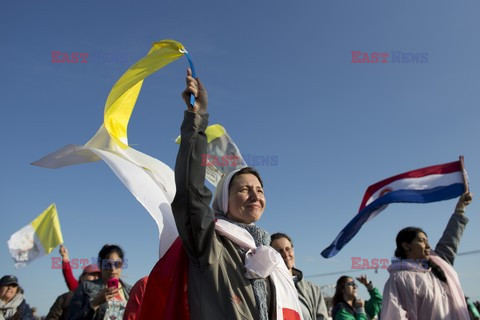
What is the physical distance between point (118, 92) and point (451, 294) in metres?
3.72

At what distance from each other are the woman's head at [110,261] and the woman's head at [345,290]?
3306mm

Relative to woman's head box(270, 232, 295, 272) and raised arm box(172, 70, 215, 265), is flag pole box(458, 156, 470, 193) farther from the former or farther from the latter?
raised arm box(172, 70, 215, 265)

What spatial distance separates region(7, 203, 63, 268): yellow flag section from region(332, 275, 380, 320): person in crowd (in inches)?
202

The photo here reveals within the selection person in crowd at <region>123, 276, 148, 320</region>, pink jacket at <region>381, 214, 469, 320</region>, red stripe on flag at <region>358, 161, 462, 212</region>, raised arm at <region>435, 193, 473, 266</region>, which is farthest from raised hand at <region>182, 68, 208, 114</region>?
red stripe on flag at <region>358, 161, 462, 212</region>

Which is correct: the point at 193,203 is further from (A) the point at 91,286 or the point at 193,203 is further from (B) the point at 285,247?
(A) the point at 91,286

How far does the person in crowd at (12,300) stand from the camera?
227 inches

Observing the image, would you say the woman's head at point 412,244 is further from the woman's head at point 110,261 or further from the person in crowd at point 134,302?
the woman's head at point 110,261

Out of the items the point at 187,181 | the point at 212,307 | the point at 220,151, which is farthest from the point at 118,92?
the point at 212,307

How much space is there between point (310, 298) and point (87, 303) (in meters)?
2.38

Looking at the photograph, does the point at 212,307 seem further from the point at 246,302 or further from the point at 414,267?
the point at 414,267

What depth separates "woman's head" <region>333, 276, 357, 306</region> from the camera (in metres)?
6.42

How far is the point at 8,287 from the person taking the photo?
5.93 meters

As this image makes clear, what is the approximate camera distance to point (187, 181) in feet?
7.20

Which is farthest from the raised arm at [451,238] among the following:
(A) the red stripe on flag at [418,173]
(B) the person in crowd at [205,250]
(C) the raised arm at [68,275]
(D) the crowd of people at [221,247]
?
(C) the raised arm at [68,275]
